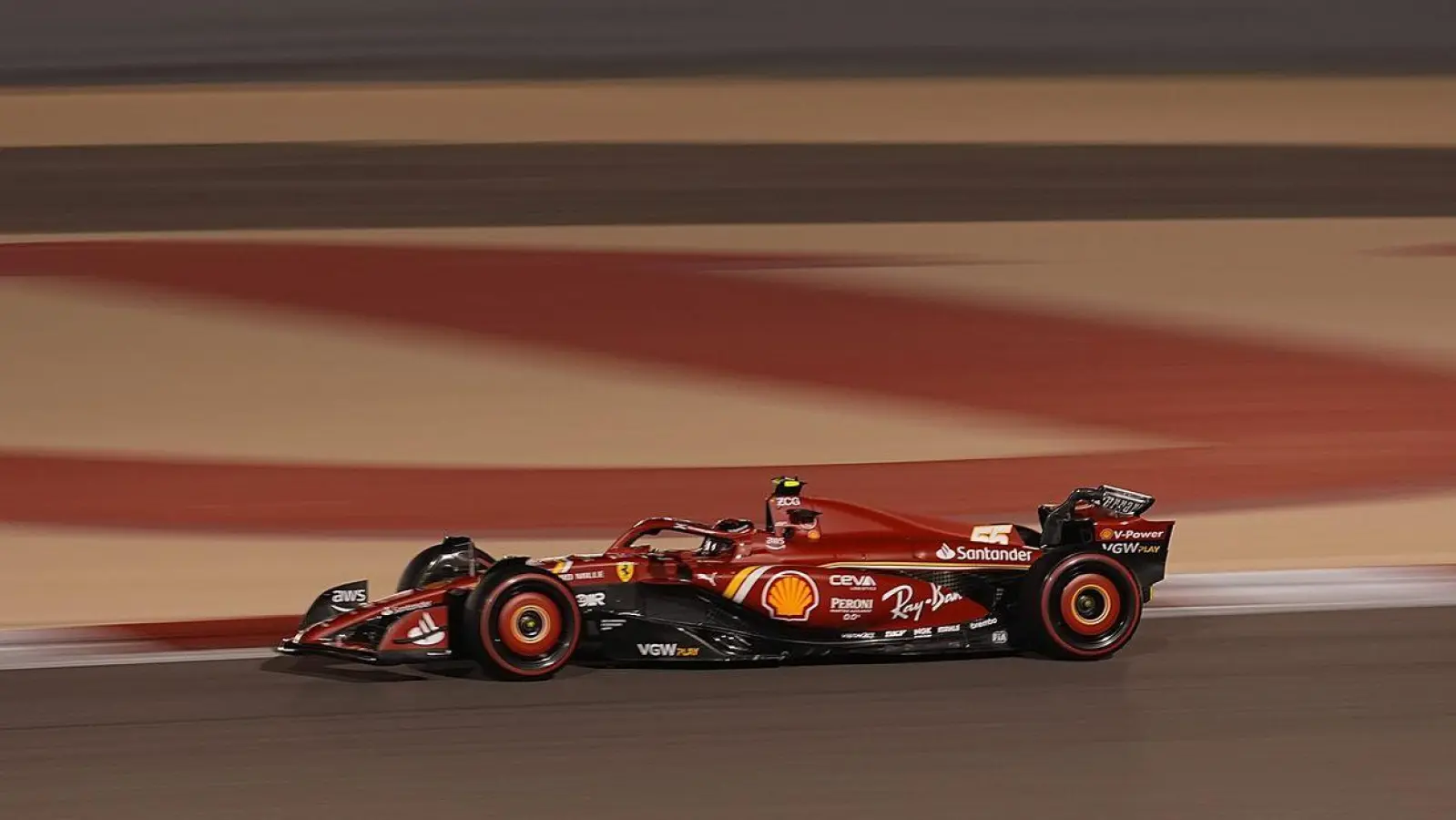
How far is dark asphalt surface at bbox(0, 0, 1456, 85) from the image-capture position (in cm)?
2294

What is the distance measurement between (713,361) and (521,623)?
292 inches

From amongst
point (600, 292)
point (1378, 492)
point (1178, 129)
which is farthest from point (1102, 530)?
point (1178, 129)

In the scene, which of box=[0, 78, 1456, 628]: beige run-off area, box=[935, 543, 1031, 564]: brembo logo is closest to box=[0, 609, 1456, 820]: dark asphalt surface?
box=[935, 543, 1031, 564]: brembo logo

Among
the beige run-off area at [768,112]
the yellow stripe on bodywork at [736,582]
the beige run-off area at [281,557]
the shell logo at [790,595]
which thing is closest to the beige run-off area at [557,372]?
the beige run-off area at [281,557]

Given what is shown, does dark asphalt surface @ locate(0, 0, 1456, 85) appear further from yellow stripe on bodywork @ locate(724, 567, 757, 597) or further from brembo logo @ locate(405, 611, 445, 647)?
brembo logo @ locate(405, 611, 445, 647)

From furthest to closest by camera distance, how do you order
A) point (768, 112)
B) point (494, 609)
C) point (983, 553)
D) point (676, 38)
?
1. point (676, 38)
2. point (768, 112)
3. point (983, 553)
4. point (494, 609)

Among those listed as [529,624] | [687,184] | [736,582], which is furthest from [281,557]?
[687,184]

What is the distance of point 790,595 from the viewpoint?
24.1 feet

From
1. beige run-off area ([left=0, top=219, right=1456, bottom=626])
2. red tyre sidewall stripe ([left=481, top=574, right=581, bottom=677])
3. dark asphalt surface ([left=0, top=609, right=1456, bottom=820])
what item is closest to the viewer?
dark asphalt surface ([left=0, top=609, right=1456, bottom=820])

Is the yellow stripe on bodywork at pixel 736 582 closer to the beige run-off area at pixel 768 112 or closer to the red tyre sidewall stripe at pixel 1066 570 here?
the red tyre sidewall stripe at pixel 1066 570

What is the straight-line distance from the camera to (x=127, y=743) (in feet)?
21.3

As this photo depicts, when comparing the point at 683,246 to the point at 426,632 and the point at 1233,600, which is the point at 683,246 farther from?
the point at 426,632

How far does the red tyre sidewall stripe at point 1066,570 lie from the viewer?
24.3 ft

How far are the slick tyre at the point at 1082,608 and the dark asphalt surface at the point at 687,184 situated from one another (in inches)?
410
